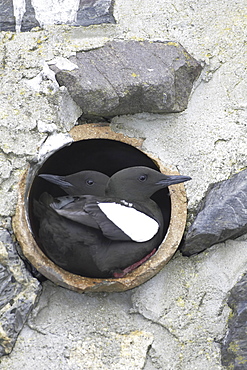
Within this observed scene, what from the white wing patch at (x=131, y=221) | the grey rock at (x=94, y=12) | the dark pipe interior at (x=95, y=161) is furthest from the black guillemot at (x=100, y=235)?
the grey rock at (x=94, y=12)

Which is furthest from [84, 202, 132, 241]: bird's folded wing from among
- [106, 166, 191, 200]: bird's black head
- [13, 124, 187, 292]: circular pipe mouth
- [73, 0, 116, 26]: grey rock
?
[73, 0, 116, 26]: grey rock

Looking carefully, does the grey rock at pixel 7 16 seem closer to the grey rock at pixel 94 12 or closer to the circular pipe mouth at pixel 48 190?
the grey rock at pixel 94 12

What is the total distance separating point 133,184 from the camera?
11.0 feet

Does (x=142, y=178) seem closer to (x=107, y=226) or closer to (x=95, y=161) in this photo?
(x=107, y=226)

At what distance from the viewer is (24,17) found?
339 centimetres

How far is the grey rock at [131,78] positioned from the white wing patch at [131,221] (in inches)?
23.0

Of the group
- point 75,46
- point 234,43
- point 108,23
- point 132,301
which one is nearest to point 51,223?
point 132,301

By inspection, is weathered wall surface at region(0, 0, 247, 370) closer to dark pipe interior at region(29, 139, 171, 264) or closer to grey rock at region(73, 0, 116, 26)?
grey rock at region(73, 0, 116, 26)

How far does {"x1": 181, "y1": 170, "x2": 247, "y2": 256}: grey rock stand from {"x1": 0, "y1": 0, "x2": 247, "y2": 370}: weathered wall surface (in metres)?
0.07

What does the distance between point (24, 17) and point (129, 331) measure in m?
2.00

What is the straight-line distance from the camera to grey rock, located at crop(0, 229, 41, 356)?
257 centimetres

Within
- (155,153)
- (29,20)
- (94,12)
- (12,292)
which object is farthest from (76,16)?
(12,292)

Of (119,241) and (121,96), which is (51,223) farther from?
(121,96)

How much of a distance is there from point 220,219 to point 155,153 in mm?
630
